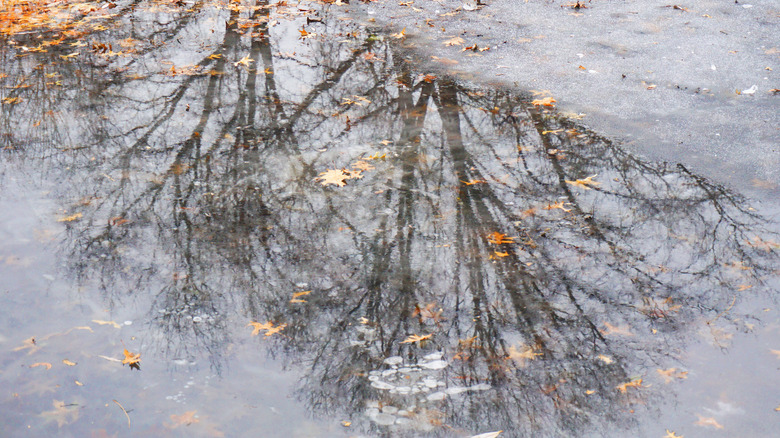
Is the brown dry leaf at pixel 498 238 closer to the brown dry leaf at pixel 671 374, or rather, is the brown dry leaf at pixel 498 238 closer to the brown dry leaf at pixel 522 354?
the brown dry leaf at pixel 522 354

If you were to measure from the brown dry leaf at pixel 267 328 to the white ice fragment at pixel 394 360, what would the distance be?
2.34 ft

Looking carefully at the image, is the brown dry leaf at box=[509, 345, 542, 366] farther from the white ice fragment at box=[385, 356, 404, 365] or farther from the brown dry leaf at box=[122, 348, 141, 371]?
the brown dry leaf at box=[122, 348, 141, 371]

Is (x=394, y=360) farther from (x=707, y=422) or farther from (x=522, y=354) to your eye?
(x=707, y=422)

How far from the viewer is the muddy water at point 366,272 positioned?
343 cm

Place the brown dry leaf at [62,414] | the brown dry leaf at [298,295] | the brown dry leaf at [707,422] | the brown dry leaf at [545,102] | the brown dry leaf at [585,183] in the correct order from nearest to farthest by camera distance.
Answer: the brown dry leaf at [707,422], the brown dry leaf at [62,414], the brown dry leaf at [298,295], the brown dry leaf at [585,183], the brown dry leaf at [545,102]

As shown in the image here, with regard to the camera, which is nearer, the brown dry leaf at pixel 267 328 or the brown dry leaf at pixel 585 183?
the brown dry leaf at pixel 267 328

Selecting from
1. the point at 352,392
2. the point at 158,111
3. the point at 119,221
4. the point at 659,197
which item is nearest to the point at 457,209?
the point at 659,197

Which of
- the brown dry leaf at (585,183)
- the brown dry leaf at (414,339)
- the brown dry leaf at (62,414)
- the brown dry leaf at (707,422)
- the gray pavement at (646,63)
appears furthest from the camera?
the gray pavement at (646,63)

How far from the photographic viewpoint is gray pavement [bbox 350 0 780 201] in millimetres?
5773

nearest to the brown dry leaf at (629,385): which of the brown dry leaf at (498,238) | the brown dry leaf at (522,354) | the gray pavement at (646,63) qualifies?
the brown dry leaf at (522,354)

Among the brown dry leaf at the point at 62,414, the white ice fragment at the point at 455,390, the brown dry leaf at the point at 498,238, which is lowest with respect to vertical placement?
the brown dry leaf at the point at 62,414

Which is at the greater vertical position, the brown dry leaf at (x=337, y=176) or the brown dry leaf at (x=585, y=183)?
the brown dry leaf at (x=585, y=183)

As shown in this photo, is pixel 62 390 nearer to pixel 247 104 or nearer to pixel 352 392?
pixel 352 392

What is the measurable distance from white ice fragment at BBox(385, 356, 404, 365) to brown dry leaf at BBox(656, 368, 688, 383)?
1444 millimetres
